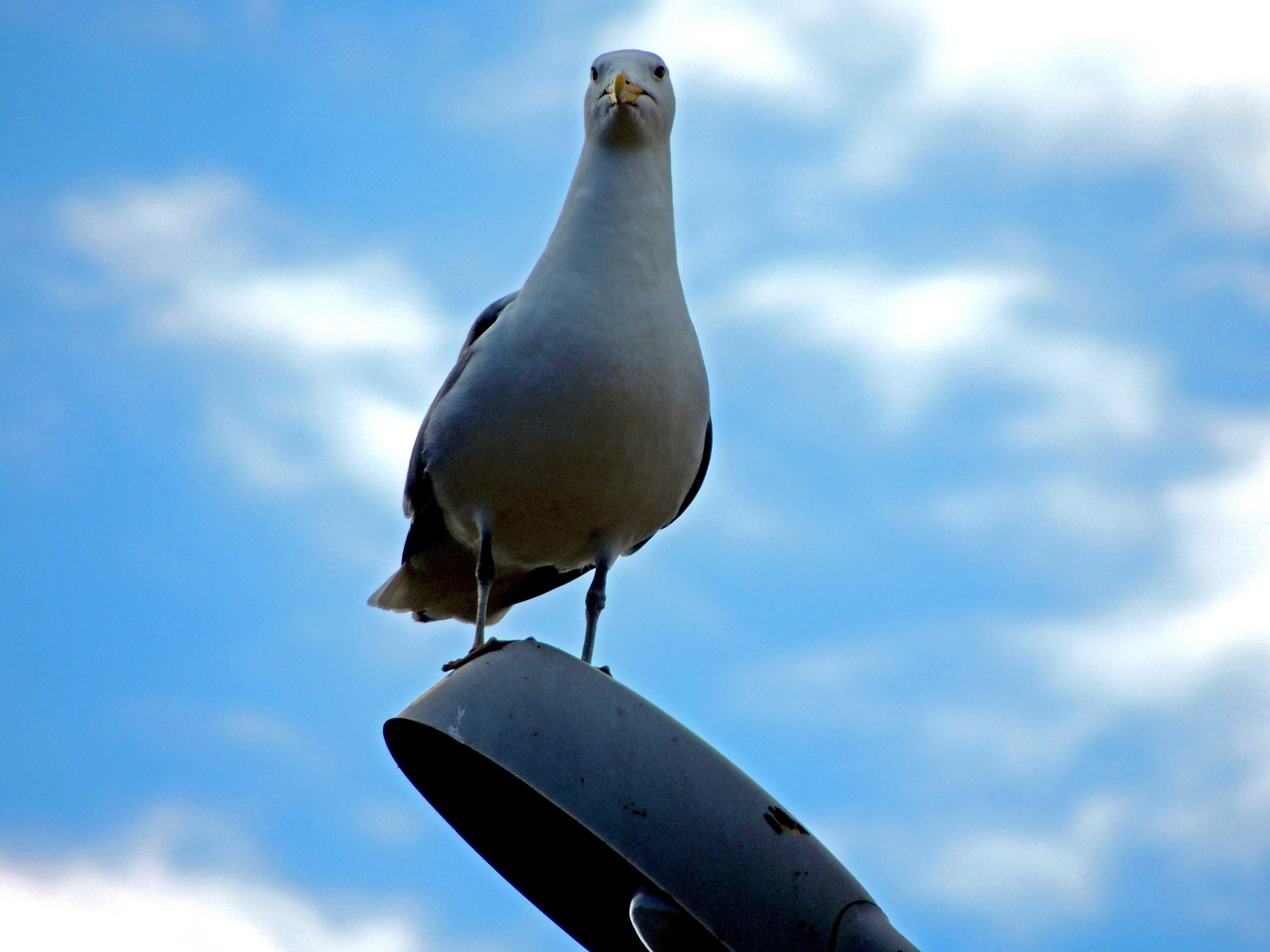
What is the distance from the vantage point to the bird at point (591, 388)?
5.12m

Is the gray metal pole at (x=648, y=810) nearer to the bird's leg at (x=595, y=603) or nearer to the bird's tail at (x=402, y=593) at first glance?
the bird's leg at (x=595, y=603)

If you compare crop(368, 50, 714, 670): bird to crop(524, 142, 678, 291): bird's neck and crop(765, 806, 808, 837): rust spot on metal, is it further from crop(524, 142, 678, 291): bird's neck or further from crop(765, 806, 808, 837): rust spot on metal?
crop(765, 806, 808, 837): rust spot on metal

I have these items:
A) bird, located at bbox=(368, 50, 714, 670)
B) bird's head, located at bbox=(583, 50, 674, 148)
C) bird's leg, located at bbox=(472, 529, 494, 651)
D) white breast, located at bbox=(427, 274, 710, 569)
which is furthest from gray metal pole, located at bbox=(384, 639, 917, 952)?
bird's head, located at bbox=(583, 50, 674, 148)

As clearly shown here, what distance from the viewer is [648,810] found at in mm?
3406

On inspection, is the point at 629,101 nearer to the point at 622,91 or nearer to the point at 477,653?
the point at 622,91

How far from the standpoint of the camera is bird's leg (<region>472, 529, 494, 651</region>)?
223 inches

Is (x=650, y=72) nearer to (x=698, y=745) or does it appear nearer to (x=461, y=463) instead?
(x=461, y=463)

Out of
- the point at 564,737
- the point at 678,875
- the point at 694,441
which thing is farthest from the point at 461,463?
the point at 678,875

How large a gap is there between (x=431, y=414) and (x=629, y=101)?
1470 mm

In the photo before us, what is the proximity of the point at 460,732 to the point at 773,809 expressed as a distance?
79 centimetres

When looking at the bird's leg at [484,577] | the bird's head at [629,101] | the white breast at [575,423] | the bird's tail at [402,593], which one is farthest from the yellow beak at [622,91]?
the bird's tail at [402,593]

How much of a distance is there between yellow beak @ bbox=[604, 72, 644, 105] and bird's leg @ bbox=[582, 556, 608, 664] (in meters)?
1.73

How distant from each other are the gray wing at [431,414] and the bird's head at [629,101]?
2.44 ft

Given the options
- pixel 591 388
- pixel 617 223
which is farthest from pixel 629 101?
pixel 591 388
